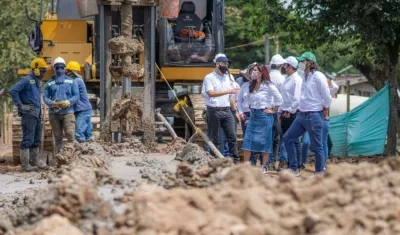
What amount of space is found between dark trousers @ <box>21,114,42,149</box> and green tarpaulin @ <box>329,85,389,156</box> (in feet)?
25.3

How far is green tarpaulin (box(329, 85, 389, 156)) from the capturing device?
22359mm

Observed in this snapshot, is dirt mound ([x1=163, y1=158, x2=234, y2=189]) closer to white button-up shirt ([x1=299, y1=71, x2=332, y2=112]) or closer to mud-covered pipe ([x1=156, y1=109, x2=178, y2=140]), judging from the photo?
white button-up shirt ([x1=299, y1=71, x2=332, y2=112])

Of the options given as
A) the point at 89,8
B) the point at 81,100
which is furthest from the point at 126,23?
the point at 81,100

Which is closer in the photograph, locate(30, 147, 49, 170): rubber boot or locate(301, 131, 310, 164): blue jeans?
locate(301, 131, 310, 164): blue jeans

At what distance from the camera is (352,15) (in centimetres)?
2022

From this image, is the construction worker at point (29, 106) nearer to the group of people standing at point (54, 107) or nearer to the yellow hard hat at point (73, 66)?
the group of people standing at point (54, 107)

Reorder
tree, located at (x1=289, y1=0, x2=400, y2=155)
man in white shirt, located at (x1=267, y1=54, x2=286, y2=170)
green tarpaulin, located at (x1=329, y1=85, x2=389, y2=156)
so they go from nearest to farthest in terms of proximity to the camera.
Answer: man in white shirt, located at (x1=267, y1=54, x2=286, y2=170) < tree, located at (x1=289, y1=0, x2=400, y2=155) < green tarpaulin, located at (x1=329, y1=85, x2=389, y2=156)

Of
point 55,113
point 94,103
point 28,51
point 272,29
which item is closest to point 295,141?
point 55,113

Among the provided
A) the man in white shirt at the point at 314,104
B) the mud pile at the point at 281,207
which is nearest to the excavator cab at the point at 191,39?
the man in white shirt at the point at 314,104

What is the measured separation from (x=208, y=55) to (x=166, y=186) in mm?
12109

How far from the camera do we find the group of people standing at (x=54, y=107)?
1686cm

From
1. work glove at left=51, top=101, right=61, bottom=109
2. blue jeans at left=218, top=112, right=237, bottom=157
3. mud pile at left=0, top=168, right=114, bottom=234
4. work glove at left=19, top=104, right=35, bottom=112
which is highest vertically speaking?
mud pile at left=0, top=168, right=114, bottom=234

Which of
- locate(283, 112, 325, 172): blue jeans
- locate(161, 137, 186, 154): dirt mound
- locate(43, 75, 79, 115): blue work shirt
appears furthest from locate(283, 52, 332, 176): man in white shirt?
locate(43, 75, 79, 115): blue work shirt

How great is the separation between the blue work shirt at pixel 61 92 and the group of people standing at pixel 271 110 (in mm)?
2344
